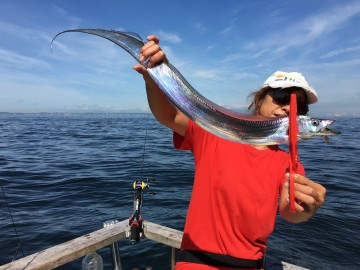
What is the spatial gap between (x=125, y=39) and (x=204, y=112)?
2.66 feet

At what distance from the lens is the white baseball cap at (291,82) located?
297cm

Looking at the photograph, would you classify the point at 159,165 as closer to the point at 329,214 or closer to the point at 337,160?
the point at 329,214

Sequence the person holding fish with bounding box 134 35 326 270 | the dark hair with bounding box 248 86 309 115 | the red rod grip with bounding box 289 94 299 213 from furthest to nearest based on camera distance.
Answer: the dark hair with bounding box 248 86 309 115, the person holding fish with bounding box 134 35 326 270, the red rod grip with bounding box 289 94 299 213

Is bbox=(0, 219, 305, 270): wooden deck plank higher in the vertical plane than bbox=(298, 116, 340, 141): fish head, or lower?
lower

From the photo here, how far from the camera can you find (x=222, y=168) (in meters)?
3.03

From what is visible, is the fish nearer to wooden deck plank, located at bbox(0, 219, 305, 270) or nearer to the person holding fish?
the person holding fish

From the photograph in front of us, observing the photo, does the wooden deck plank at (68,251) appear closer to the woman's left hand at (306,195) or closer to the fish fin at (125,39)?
the fish fin at (125,39)

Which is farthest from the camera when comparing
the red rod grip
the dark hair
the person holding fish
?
the dark hair

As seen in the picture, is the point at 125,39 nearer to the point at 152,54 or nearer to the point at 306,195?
the point at 152,54

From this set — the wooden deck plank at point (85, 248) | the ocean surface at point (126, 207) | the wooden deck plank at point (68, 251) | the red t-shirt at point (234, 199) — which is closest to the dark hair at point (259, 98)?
Result: the red t-shirt at point (234, 199)

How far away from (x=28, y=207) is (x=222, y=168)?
36.4 ft

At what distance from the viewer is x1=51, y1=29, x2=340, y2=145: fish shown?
2.22 m

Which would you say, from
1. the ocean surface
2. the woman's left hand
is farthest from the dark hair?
the ocean surface

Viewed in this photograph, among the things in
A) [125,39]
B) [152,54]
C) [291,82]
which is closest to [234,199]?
[291,82]
